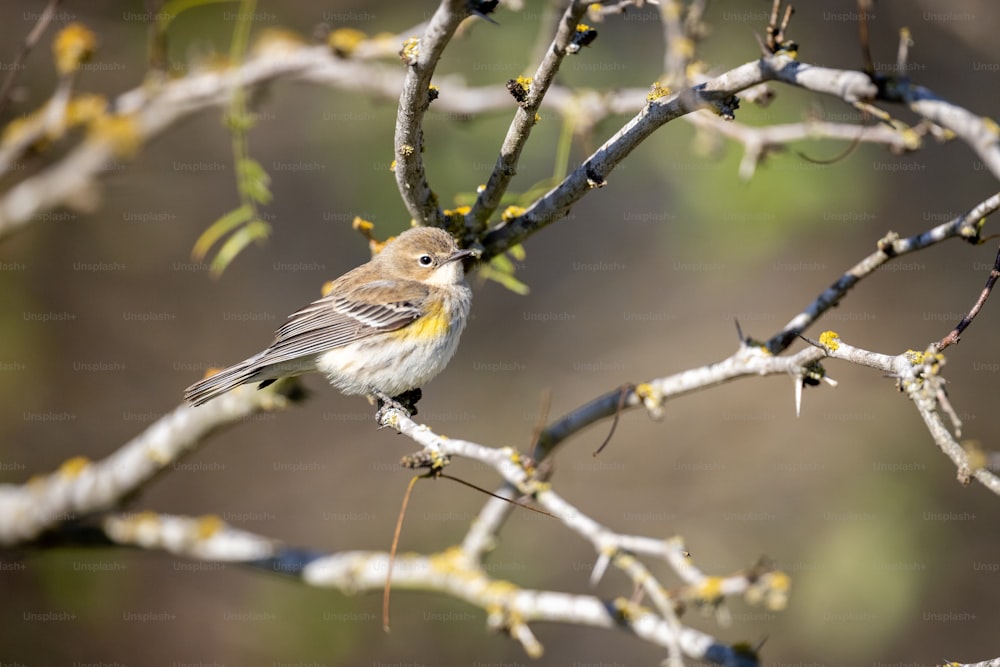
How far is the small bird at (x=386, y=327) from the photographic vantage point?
4.64 metres

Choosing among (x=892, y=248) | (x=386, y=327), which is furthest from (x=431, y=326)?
(x=892, y=248)

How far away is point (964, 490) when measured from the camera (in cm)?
765

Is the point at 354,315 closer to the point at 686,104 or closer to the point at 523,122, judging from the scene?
the point at 523,122

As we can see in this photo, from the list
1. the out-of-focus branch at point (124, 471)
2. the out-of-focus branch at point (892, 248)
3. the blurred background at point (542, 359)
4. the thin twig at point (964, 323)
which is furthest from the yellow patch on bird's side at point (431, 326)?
the thin twig at point (964, 323)

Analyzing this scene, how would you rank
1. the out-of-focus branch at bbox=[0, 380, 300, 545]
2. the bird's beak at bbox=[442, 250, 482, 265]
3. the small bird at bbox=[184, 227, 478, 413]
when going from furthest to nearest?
the out-of-focus branch at bbox=[0, 380, 300, 545]
the small bird at bbox=[184, 227, 478, 413]
the bird's beak at bbox=[442, 250, 482, 265]

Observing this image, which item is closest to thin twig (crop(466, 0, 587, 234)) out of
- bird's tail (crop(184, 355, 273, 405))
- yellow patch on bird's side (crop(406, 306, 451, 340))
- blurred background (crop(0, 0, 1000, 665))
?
yellow patch on bird's side (crop(406, 306, 451, 340))

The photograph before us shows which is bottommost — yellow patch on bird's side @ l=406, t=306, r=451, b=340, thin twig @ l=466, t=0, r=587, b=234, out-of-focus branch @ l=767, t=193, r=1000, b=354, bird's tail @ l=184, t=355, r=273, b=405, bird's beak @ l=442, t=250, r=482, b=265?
bird's tail @ l=184, t=355, r=273, b=405

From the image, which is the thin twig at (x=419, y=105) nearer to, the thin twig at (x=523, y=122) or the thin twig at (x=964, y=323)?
the thin twig at (x=523, y=122)

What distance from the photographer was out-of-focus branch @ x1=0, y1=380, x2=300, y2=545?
479 cm

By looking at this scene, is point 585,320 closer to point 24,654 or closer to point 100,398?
point 100,398

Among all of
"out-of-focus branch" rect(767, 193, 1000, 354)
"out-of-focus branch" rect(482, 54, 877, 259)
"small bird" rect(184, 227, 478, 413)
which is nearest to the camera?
"out-of-focus branch" rect(482, 54, 877, 259)

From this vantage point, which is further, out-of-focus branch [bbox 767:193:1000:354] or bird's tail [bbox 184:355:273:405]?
bird's tail [bbox 184:355:273:405]

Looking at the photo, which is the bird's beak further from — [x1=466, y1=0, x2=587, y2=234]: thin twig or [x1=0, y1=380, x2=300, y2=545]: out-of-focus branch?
[x1=0, y1=380, x2=300, y2=545]: out-of-focus branch

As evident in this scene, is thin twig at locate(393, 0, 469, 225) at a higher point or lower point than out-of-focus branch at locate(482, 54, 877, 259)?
higher
